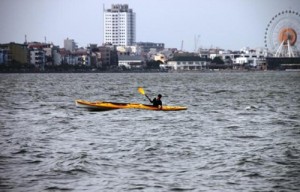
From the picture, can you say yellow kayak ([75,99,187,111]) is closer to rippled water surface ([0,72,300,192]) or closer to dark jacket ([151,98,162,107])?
dark jacket ([151,98,162,107])

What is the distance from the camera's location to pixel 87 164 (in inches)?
902

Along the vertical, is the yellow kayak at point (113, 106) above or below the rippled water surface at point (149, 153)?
above

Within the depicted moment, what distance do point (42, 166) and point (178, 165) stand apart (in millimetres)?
4675

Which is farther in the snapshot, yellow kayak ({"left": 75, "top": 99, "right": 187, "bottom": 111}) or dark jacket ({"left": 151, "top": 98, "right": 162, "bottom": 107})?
yellow kayak ({"left": 75, "top": 99, "right": 187, "bottom": 111})

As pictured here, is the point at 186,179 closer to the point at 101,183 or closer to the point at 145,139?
the point at 101,183


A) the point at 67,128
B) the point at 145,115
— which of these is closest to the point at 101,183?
the point at 67,128

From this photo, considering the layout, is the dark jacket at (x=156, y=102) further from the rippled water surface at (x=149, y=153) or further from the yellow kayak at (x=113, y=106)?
the rippled water surface at (x=149, y=153)

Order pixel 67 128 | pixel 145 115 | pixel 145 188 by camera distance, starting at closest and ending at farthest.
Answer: pixel 145 188 → pixel 67 128 → pixel 145 115

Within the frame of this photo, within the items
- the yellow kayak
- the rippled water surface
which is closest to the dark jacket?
the yellow kayak

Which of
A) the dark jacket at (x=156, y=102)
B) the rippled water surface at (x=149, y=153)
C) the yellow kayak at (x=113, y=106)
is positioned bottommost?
the rippled water surface at (x=149, y=153)

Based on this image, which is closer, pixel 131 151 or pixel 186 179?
pixel 186 179

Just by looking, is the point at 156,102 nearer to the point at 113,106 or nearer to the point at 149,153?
the point at 113,106

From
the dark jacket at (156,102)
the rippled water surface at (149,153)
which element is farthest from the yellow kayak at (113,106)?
the rippled water surface at (149,153)

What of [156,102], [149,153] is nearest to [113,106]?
[156,102]
